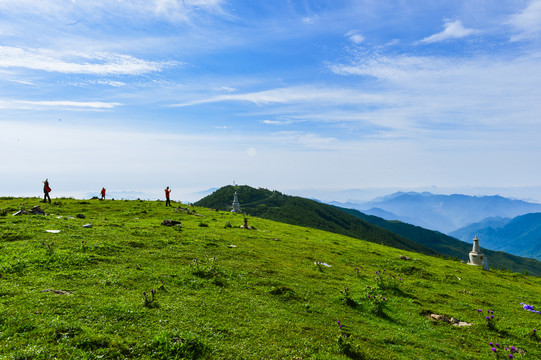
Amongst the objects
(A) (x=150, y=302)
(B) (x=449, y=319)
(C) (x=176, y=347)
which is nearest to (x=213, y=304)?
(A) (x=150, y=302)

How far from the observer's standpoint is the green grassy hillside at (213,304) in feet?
32.3

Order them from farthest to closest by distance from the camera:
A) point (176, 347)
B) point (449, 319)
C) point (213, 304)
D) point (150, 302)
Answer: point (449, 319) → point (213, 304) → point (150, 302) → point (176, 347)

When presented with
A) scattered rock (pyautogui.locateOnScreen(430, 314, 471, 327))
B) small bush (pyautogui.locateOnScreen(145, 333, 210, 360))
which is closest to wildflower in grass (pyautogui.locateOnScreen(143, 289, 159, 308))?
small bush (pyautogui.locateOnScreen(145, 333, 210, 360))

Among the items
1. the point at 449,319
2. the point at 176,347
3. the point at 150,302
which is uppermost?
the point at 150,302

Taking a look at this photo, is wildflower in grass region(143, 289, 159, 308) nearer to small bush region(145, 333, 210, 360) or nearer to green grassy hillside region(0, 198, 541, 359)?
green grassy hillside region(0, 198, 541, 359)

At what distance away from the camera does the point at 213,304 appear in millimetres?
13586

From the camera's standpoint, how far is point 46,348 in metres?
8.55

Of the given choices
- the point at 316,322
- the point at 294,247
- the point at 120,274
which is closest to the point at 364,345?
the point at 316,322

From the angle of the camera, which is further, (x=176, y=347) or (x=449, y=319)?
(x=449, y=319)

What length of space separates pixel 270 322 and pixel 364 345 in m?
4.23

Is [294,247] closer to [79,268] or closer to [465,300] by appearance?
[465,300]

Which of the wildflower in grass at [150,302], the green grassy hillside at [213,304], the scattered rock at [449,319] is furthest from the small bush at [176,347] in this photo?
the scattered rock at [449,319]

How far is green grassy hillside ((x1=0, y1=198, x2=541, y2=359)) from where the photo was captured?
9846 millimetres

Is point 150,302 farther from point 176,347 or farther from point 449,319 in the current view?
point 449,319
